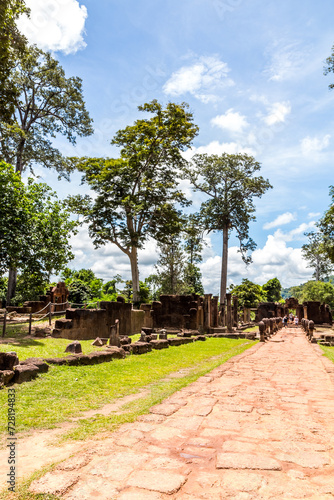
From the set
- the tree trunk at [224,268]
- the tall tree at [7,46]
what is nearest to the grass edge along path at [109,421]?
the tall tree at [7,46]

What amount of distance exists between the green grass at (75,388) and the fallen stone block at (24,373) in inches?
5.3

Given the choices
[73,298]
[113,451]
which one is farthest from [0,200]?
[73,298]

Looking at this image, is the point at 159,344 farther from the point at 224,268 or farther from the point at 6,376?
the point at 224,268

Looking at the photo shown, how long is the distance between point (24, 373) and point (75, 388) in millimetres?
921

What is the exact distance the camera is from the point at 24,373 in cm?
616

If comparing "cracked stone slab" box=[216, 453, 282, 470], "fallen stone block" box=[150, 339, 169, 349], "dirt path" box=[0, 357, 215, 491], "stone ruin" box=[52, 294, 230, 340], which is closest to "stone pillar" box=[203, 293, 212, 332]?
"stone ruin" box=[52, 294, 230, 340]

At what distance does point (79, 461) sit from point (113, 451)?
1.18 feet

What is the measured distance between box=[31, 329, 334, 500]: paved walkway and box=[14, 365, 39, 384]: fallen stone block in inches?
106

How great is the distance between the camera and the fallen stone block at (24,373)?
6.04 metres

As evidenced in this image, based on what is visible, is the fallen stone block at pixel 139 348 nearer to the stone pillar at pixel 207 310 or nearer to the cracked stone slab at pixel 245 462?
the cracked stone slab at pixel 245 462

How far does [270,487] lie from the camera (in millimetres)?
2635

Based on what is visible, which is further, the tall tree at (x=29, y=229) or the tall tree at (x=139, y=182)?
the tall tree at (x=139, y=182)

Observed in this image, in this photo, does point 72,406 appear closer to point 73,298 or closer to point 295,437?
point 295,437

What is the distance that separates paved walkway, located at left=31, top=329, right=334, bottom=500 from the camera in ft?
8.48
